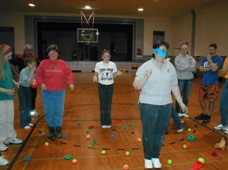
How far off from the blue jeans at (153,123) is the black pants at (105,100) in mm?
1641

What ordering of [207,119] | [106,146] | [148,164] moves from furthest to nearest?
[207,119] < [106,146] < [148,164]

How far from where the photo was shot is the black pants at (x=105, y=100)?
4.12 m

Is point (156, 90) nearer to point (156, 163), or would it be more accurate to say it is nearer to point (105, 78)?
point (156, 163)

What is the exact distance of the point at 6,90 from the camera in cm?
280

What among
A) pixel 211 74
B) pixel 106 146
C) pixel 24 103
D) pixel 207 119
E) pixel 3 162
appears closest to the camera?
pixel 3 162

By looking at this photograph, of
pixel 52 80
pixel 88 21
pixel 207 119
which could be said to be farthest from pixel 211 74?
pixel 88 21

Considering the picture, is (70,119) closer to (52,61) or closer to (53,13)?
(52,61)

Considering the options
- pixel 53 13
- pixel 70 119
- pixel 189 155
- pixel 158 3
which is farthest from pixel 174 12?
pixel 189 155

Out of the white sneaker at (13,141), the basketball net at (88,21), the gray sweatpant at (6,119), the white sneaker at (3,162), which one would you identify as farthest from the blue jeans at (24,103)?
the basketball net at (88,21)

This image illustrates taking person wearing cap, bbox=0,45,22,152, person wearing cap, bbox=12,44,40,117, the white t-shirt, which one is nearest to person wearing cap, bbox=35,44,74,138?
person wearing cap, bbox=0,45,22,152

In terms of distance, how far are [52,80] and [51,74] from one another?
9 centimetres

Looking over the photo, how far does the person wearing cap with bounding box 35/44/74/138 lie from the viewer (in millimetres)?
3490

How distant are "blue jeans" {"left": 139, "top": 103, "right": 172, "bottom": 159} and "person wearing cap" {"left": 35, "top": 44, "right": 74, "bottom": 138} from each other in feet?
4.84

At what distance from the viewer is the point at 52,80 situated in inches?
138
